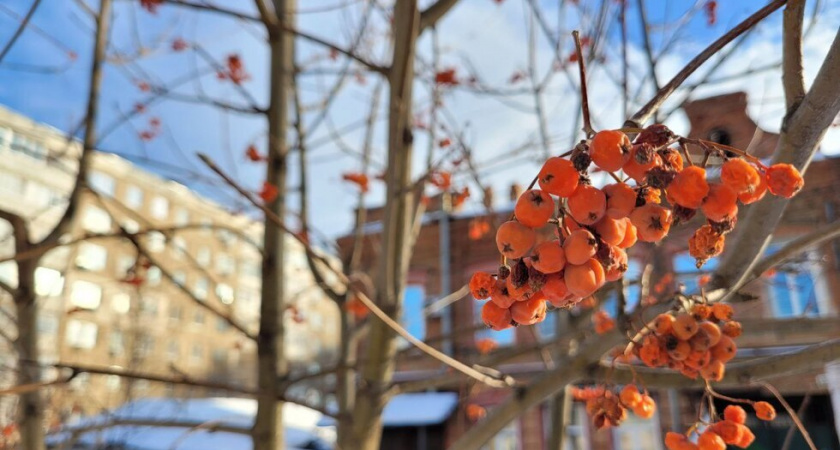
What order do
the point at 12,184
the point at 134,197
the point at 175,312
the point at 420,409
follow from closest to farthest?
the point at 12,184 < the point at 420,409 < the point at 134,197 < the point at 175,312

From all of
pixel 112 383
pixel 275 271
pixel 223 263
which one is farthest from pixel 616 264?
pixel 223 263

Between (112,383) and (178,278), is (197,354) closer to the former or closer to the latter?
(112,383)

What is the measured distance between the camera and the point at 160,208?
2358 centimetres

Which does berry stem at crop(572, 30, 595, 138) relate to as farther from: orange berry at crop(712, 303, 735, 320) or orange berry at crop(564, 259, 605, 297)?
orange berry at crop(712, 303, 735, 320)

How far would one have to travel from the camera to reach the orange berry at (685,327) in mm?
1320

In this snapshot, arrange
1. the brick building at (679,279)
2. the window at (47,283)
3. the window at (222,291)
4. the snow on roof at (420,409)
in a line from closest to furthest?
the window at (47,283), the window at (222,291), the brick building at (679,279), the snow on roof at (420,409)

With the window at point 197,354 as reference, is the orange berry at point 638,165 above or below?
below

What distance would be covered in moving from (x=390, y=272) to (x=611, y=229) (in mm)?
1710

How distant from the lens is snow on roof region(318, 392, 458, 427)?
35.2 ft

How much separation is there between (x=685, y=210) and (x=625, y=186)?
0.29 ft

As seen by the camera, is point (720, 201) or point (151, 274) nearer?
point (720, 201)

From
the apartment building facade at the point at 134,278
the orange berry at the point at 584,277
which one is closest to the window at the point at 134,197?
the apartment building facade at the point at 134,278

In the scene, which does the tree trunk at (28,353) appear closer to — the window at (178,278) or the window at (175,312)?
the window at (178,278)

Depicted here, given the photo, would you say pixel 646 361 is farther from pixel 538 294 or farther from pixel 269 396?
pixel 269 396
